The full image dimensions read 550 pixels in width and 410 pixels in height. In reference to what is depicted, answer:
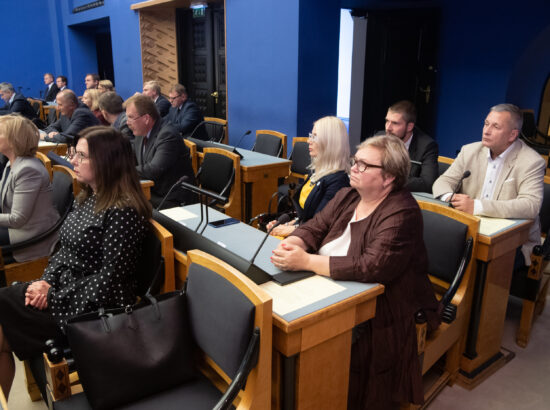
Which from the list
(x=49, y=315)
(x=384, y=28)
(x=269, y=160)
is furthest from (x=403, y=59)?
(x=49, y=315)

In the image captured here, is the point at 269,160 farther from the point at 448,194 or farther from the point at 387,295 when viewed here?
the point at 387,295

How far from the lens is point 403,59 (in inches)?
216

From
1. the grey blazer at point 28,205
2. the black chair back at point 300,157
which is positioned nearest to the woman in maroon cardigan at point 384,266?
the grey blazer at point 28,205

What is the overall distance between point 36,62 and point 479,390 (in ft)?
38.7

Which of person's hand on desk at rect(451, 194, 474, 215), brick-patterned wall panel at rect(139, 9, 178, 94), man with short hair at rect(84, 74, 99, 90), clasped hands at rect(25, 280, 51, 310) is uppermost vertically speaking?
brick-patterned wall panel at rect(139, 9, 178, 94)

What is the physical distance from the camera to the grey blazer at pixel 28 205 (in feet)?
7.89

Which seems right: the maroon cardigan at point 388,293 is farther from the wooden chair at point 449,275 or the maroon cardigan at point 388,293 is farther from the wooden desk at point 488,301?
the wooden desk at point 488,301

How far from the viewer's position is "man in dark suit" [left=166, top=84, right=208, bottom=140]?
5137 mm

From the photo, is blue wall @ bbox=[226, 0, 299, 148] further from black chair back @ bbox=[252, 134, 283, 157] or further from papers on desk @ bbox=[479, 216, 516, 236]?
papers on desk @ bbox=[479, 216, 516, 236]

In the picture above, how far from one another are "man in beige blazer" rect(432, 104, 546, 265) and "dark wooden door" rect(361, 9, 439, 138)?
2.81 meters

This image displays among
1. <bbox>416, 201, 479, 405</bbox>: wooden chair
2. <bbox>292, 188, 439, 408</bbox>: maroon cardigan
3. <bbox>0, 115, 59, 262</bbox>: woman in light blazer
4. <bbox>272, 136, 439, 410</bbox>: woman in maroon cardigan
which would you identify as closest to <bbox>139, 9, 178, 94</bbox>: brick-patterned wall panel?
<bbox>0, 115, 59, 262</bbox>: woman in light blazer

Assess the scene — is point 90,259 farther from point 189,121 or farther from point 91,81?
point 91,81

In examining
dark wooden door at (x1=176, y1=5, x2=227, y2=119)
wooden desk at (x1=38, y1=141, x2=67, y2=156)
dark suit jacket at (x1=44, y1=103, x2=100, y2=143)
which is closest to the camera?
wooden desk at (x1=38, y1=141, x2=67, y2=156)

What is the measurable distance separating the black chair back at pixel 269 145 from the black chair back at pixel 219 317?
2956 mm
